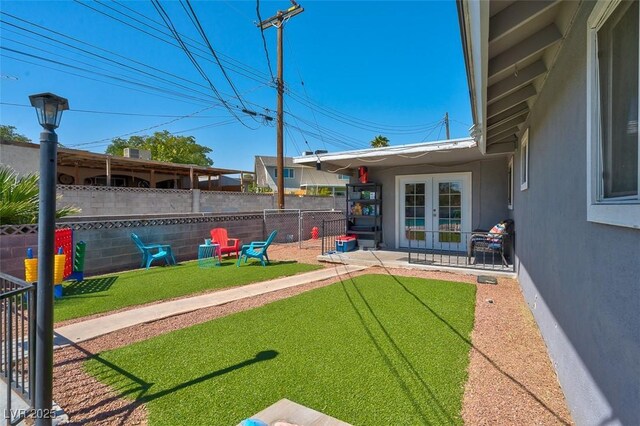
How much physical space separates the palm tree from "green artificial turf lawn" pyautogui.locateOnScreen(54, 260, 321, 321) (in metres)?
1.65

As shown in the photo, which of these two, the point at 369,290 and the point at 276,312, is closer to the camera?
the point at 276,312

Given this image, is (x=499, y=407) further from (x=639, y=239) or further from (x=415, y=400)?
(x=639, y=239)

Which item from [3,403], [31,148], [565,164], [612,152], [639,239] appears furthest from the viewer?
[31,148]

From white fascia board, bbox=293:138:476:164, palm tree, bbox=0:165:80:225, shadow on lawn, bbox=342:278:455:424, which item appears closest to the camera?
shadow on lawn, bbox=342:278:455:424

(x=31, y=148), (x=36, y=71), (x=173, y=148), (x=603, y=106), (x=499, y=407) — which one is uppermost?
(x=173, y=148)

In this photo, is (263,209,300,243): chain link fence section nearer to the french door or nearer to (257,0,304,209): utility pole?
(257,0,304,209): utility pole

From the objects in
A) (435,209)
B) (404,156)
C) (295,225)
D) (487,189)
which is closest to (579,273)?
(404,156)

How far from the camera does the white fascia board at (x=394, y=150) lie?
7.12m

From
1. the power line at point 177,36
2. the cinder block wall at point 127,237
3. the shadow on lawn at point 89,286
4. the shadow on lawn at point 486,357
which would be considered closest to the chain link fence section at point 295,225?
the cinder block wall at point 127,237

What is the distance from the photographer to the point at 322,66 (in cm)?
1900

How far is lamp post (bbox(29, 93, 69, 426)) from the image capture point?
7.27 ft

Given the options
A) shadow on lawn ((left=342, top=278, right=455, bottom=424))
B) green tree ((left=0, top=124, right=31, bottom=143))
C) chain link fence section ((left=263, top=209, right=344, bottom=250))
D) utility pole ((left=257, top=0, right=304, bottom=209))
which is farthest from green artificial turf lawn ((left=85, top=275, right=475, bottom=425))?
green tree ((left=0, top=124, right=31, bottom=143))

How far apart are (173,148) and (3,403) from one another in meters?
36.9

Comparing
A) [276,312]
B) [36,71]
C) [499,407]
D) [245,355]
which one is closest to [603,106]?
[499,407]
